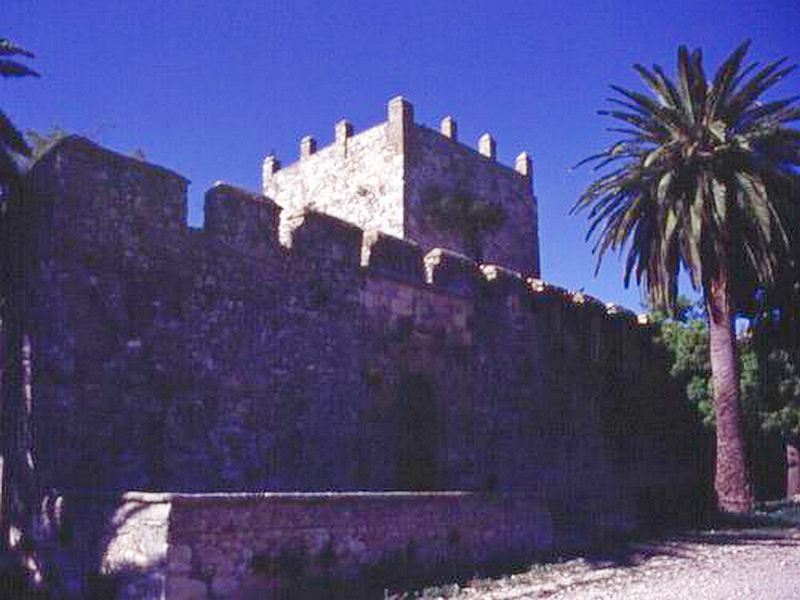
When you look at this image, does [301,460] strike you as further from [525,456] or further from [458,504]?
[525,456]

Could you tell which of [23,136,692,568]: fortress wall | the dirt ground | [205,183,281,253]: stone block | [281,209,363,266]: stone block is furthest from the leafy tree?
[205,183,281,253]: stone block

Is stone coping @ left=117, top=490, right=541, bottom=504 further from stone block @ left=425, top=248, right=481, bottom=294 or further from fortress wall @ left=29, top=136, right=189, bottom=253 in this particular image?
stone block @ left=425, top=248, right=481, bottom=294

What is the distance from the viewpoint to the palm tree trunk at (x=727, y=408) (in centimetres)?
1411

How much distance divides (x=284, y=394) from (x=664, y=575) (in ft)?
17.3

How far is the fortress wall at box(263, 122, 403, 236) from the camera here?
83.5ft

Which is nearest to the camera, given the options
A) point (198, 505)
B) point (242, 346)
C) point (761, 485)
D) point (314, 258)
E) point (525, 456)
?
point (198, 505)

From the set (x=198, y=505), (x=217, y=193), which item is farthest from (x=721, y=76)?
(x=198, y=505)

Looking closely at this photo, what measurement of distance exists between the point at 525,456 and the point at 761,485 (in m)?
12.1

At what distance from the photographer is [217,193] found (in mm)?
10086

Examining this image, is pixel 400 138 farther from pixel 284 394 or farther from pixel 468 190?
pixel 284 394

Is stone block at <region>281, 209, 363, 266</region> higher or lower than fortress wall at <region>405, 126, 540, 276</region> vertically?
lower

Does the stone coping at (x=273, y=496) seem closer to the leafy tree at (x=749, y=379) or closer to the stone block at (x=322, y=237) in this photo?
the stone block at (x=322, y=237)

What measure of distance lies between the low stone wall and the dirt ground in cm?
51

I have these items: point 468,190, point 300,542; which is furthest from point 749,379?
point 300,542
